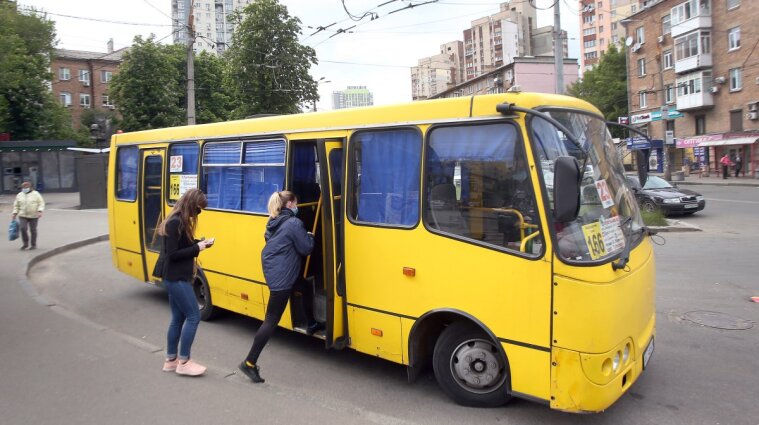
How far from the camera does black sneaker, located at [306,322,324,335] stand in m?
5.38

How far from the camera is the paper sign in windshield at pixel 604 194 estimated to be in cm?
400

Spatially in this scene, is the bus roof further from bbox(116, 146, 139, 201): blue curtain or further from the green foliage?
the green foliage

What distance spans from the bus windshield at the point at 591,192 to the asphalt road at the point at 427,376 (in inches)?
54.2

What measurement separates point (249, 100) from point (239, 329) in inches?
918

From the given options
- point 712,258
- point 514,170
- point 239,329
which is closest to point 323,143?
point 514,170

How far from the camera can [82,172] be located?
24828 mm

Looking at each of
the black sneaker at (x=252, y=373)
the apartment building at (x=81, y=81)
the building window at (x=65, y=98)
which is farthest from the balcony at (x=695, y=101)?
the building window at (x=65, y=98)

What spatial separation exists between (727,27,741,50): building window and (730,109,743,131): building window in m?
4.81

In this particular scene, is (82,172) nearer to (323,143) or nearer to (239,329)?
(239,329)

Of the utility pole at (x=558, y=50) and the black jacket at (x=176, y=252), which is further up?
the utility pole at (x=558, y=50)

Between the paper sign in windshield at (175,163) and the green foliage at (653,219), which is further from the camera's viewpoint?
the green foliage at (653,219)

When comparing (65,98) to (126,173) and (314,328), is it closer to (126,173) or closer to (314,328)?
(126,173)

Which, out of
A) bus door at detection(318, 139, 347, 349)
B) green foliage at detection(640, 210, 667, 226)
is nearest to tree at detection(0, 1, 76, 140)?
green foliage at detection(640, 210, 667, 226)

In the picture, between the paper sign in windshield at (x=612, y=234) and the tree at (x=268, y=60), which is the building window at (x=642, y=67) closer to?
the tree at (x=268, y=60)
